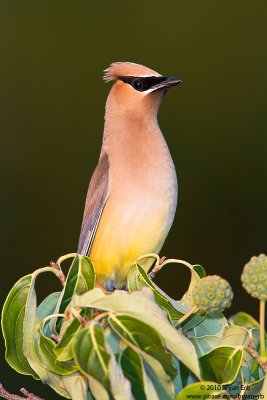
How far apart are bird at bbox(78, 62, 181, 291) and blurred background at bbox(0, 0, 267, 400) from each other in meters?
2.61

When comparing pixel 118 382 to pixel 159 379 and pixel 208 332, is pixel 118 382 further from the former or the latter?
pixel 208 332

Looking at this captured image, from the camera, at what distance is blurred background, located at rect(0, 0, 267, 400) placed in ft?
20.4

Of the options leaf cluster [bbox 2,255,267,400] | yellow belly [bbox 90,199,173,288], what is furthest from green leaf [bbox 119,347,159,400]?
yellow belly [bbox 90,199,173,288]

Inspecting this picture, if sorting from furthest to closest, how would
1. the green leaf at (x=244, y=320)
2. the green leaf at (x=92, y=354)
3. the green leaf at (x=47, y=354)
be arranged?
the green leaf at (x=244, y=320) → the green leaf at (x=47, y=354) → the green leaf at (x=92, y=354)

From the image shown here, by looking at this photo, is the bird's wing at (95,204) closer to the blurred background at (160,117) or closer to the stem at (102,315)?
the stem at (102,315)

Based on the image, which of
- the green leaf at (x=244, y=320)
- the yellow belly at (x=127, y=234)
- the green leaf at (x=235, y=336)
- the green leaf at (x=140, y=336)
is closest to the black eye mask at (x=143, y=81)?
the yellow belly at (x=127, y=234)

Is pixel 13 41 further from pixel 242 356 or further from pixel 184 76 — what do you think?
pixel 242 356

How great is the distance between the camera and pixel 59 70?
6.52 meters

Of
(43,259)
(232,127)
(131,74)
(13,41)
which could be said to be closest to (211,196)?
(232,127)

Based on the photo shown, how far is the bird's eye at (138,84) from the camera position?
3621mm

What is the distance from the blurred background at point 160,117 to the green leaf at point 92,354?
4137mm

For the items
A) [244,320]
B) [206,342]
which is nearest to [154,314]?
[206,342]

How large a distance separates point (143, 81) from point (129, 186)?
1.67 feet

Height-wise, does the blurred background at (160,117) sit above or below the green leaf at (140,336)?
below
